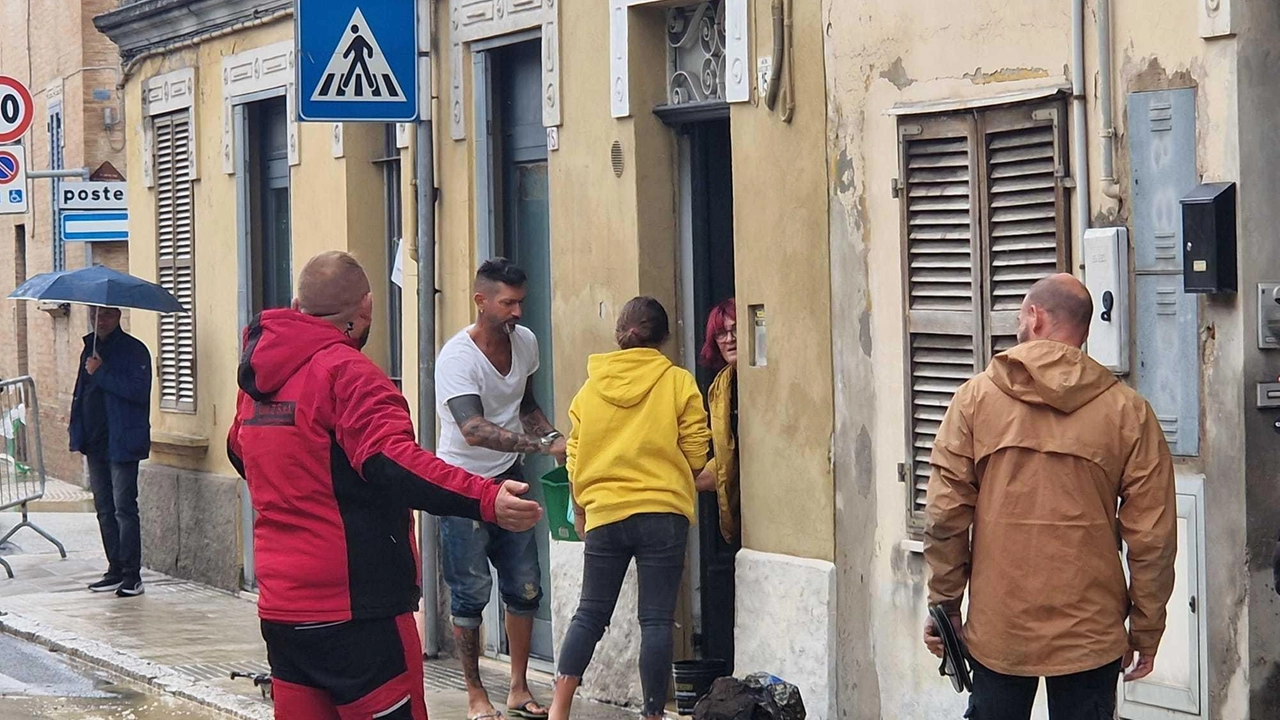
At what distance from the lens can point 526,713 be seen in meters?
9.33

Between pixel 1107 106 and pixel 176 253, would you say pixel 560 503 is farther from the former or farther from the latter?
pixel 176 253

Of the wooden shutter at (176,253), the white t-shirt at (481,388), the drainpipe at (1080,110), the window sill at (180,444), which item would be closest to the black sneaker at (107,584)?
the window sill at (180,444)

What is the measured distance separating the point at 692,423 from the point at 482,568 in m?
1.47

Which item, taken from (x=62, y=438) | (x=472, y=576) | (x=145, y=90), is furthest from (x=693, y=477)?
(x=62, y=438)

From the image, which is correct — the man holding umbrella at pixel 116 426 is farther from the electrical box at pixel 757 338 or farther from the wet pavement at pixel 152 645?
the electrical box at pixel 757 338

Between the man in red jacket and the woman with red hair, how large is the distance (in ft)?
9.87

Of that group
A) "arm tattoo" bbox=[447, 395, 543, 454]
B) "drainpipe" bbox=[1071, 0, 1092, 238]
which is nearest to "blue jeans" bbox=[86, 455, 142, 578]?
"arm tattoo" bbox=[447, 395, 543, 454]

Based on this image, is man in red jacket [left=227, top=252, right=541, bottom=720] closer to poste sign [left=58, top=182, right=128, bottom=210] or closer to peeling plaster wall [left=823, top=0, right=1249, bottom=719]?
peeling plaster wall [left=823, top=0, right=1249, bottom=719]

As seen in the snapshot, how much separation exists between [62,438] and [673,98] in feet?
54.4

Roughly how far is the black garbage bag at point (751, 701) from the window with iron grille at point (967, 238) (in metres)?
0.83

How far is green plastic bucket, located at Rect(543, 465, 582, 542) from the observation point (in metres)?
9.32

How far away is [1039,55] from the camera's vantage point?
23.9 feet

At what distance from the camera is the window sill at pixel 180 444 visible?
14520 mm

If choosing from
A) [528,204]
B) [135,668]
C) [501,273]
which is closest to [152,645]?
[135,668]
